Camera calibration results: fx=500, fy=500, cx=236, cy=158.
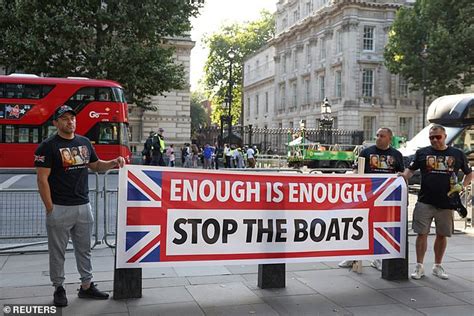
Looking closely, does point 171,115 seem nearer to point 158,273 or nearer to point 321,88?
point 321,88

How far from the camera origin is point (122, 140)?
878 inches

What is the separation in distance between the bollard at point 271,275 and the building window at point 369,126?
1781 inches

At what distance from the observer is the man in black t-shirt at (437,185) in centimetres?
614

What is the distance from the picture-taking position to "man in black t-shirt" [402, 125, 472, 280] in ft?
20.1

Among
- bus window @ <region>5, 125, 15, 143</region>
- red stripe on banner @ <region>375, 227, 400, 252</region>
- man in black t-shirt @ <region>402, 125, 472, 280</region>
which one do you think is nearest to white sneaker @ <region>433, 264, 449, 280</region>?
man in black t-shirt @ <region>402, 125, 472, 280</region>

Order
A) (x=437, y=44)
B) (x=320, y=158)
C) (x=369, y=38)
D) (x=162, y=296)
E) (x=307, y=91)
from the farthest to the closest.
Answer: (x=307, y=91) → (x=369, y=38) → (x=437, y=44) → (x=320, y=158) → (x=162, y=296)

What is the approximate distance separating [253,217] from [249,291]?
0.83 meters

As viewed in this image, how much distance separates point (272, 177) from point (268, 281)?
1181mm

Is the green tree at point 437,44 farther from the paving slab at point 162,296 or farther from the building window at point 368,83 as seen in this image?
the paving slab at point 162,296

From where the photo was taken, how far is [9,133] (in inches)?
818

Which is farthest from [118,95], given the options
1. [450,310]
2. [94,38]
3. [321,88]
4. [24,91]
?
[321,88]

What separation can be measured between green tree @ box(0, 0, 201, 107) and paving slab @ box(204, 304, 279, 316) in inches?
741

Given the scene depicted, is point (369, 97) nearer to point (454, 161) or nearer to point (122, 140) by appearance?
point (122, 140)

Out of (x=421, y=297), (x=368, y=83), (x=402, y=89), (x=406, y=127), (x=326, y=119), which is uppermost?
(x=368, y=83)
